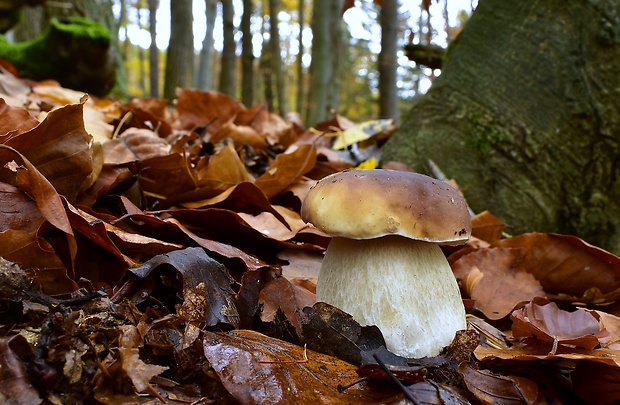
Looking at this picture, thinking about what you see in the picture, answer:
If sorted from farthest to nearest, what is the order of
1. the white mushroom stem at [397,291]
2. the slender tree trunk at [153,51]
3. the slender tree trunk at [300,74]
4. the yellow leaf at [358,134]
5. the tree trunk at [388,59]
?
the slender tree trunk at [300,74] → the slender tree trunk at [153,51] → the tree trunk at [388,59] → the yellow leaf at [358,134] → the white mushroom stem at [397,291]

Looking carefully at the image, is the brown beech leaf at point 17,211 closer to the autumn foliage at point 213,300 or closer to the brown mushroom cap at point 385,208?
the autumn foliage at point 213,300

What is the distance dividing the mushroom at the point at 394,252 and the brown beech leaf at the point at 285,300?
0.17 feet

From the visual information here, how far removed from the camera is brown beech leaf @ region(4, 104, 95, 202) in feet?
4.03

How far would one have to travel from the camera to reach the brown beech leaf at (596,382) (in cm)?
112

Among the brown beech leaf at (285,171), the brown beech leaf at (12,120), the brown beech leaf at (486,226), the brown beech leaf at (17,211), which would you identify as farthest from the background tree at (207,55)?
the brown beech leaf at (17,211)

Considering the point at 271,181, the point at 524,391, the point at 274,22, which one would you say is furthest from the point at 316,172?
the point at 274,22

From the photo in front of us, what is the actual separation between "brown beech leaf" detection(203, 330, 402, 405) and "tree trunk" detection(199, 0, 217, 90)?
7426 mm

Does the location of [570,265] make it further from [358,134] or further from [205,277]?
[358,134]

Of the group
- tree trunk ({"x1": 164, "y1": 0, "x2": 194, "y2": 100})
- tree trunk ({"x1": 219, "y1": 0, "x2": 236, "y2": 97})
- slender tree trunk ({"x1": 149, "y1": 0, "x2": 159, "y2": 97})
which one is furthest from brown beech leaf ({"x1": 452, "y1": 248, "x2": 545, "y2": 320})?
slender tree trunk ({"x1": 149, "y1": 0, "x2": 159, "y2": 97})

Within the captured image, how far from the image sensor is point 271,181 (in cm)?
190

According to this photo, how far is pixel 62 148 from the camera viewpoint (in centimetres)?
130

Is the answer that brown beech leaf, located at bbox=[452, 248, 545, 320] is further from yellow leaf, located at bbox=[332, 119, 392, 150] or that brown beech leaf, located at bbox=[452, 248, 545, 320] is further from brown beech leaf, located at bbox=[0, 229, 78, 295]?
yellow leaf, located at bbox=[332, 119, 392, 150]

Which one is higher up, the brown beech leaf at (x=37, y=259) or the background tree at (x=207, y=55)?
the background tree at (x=207, y=55)

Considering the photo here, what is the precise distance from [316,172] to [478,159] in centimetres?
Answer: 81
